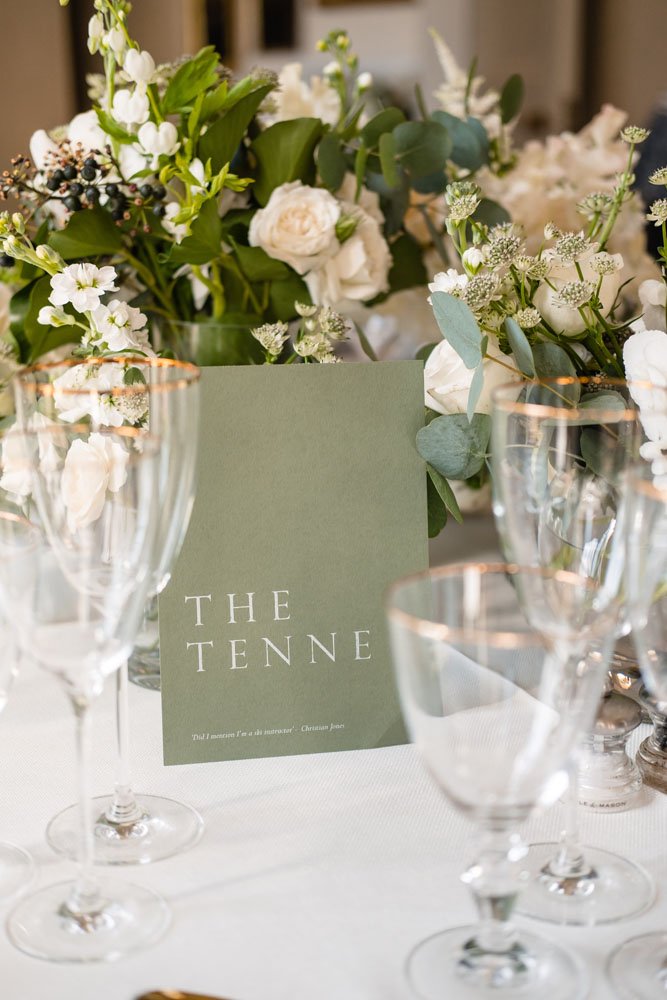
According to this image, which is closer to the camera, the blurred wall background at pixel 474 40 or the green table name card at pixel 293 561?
the green table name card at pixel 293 561

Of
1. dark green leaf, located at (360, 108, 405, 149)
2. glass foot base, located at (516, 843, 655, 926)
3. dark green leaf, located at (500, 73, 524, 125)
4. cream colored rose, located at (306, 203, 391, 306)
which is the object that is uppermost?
dark green leaf, located at (500, 73, 524, 125)

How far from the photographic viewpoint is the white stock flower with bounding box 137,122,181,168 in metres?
0.96

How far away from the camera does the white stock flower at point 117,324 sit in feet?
2.97

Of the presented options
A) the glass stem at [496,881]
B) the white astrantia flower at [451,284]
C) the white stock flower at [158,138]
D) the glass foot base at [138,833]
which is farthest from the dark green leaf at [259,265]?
the glass stem at [496,881]

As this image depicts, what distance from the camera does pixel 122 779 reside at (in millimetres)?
795

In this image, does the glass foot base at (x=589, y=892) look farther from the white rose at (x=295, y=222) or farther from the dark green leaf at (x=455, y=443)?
the white rose at (x=295, y=222)

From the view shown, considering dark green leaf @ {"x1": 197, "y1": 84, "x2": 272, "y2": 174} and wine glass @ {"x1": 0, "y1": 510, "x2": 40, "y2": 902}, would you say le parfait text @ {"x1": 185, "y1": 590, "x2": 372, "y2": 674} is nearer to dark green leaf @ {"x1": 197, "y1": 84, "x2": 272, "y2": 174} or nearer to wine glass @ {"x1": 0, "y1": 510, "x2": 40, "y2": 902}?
wine glass @ {"x1": 0, "y1": 510, "x2": 40, "y2": 902}

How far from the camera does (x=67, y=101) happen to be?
418 centimetres

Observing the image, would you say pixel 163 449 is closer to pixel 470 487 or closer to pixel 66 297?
pixel 66 297

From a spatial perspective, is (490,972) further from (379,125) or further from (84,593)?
(379,125)

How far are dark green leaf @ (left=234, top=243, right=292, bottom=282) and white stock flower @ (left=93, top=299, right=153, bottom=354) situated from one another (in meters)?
0.19

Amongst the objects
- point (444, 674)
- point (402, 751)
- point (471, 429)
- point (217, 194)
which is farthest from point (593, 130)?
point (444, 674)

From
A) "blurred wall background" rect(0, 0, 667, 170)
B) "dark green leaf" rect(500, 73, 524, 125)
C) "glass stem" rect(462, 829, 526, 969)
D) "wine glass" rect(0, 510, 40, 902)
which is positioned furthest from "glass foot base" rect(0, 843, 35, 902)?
"blurred wall background" rect(0, 0, 667, 170)

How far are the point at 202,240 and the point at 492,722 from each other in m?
0.57
